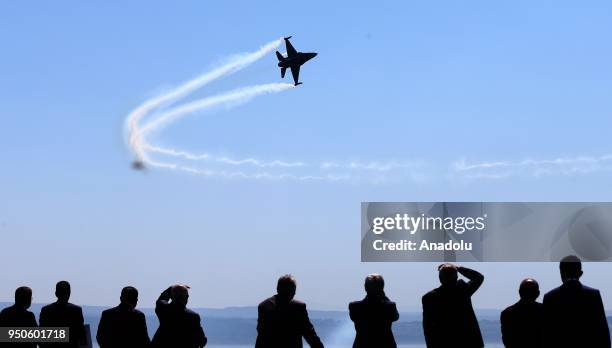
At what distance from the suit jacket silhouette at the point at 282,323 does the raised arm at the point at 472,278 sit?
2640 mm

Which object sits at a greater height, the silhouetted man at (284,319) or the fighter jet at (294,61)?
the fighter jet at (294,61)

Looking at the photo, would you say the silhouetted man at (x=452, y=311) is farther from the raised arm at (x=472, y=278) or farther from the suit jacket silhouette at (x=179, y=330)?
the suit jacket silhouette at (x=179, y=330)

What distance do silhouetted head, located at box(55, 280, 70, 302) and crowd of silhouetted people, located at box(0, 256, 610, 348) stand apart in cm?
2

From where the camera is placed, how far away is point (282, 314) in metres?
14.7

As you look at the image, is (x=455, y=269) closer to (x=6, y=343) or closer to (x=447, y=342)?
(x=447, y=342)

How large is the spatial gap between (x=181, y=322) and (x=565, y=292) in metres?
6.23

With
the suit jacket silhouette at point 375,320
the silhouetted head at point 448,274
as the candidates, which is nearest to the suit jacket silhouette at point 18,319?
the suit jacket silhouette at point 375,320

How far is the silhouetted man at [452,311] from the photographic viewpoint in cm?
1500

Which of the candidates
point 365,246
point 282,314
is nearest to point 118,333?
point 282,314

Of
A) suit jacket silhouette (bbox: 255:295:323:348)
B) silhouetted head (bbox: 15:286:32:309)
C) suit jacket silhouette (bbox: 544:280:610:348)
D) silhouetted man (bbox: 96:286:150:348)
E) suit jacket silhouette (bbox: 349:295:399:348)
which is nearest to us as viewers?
suit jacket silhouette (bbox: 544:280:610:348)

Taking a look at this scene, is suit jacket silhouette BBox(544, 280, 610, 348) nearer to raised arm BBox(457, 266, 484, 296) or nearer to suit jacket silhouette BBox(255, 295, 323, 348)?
raised arm BBox(457, 266, 484, 296)

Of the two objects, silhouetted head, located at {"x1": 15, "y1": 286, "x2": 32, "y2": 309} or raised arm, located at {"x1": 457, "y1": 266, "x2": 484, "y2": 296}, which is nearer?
raised arm, located at {"x1": 457, "y1": 266, "x2": 484, "y2": 296}

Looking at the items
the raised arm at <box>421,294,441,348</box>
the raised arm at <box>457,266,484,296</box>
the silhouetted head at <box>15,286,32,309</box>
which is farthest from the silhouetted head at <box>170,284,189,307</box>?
the raised arm at <box>457,266,484,296</box>

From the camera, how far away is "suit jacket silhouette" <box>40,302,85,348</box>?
16.3 metres
